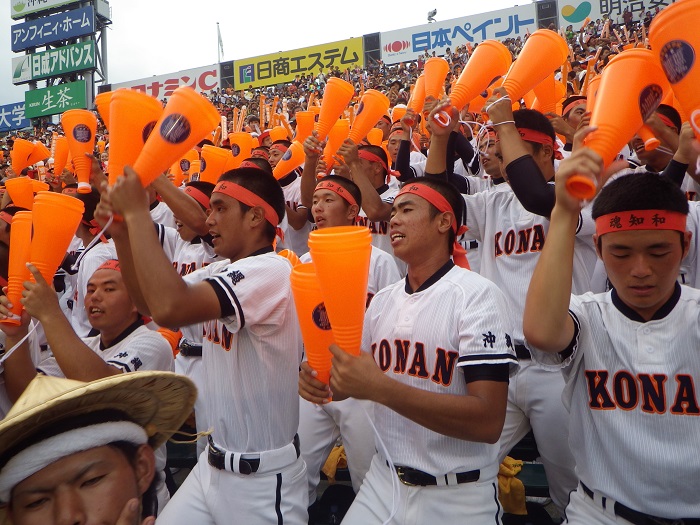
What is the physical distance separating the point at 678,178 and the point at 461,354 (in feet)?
4.96

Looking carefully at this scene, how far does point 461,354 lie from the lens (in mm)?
2029

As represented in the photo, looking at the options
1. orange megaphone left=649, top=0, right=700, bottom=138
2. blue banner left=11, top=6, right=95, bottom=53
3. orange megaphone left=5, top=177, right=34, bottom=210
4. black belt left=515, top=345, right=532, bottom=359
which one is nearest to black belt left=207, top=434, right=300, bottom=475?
black belt left=515, top=345, right=532, bottom=359

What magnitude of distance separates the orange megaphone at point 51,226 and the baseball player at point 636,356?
6.53 ft

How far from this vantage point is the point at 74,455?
1.38 metres

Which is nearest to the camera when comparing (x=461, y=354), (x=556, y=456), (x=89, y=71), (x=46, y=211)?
(x=461, y=354)

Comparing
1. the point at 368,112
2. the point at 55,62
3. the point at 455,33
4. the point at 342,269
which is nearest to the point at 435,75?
the point at 368,112

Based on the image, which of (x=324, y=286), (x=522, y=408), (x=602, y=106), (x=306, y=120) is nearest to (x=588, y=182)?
(x=602, y=106)

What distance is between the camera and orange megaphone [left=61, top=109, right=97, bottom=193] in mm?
3305

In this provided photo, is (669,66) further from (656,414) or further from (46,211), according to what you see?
(46,211)

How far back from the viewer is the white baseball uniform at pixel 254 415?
2350 mm

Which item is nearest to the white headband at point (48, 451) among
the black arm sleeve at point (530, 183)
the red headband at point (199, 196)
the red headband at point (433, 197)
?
the red headband at point (433, 197)

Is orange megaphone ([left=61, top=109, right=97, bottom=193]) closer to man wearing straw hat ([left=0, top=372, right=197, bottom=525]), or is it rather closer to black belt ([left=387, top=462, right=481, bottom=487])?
man wearing straw hat ([left=0, top=372, right=197, bottom=525])

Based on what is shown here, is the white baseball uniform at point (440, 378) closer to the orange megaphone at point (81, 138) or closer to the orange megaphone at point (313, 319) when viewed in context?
the orange megaphone at point (313, 319)

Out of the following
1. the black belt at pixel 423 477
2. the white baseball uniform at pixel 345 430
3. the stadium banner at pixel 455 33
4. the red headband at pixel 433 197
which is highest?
the stadium banner at pixel 455 33
